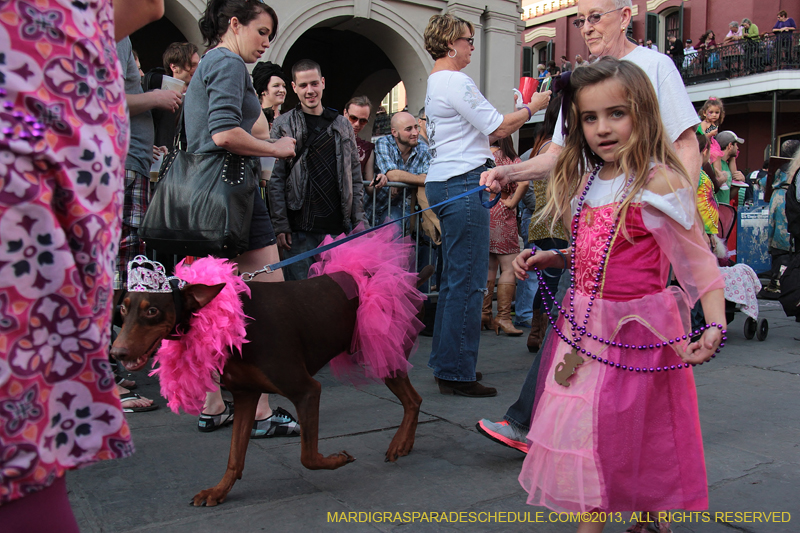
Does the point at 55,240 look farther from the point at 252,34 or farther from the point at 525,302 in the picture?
the point at 525,302

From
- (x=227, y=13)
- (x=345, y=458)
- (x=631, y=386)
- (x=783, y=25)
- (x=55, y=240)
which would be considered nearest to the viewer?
(x=55, y=240)

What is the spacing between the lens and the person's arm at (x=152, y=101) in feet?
12.6

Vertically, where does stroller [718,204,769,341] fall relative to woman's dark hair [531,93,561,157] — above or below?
below

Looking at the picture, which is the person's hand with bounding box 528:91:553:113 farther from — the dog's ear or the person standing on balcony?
the person standing on balcony

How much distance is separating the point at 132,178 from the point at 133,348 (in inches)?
80.2

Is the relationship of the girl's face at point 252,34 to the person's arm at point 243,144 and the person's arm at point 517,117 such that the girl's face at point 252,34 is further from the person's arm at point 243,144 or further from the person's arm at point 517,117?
the person's arm at point 517,117

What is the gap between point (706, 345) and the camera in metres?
1.96

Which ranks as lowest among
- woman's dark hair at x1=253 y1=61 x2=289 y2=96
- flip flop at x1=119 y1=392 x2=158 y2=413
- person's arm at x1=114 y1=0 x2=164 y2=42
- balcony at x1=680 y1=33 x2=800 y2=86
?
flip flop at x1=119 y1=392 x2=158 y2=413

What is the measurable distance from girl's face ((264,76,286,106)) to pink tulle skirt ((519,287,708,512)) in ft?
13.9

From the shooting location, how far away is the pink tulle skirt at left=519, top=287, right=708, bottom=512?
2.04 m

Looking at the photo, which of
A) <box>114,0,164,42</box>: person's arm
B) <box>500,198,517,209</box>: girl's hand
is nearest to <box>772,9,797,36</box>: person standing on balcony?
<box>500,198,517,209</box>: girl's hand

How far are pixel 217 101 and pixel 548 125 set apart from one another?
8.46 ft

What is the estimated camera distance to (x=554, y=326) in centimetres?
239

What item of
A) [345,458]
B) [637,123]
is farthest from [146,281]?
[637,123]
